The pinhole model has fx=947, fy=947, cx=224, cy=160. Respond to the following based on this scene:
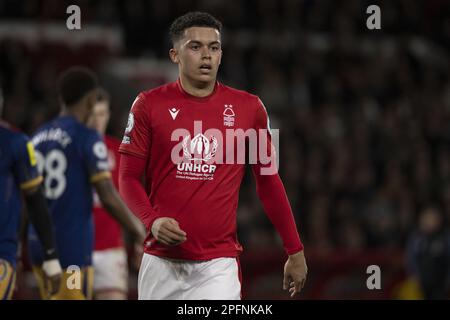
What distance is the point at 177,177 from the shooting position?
4582 millimetres

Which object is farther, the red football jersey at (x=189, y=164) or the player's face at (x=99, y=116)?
the player's face at (x=99, y=116)

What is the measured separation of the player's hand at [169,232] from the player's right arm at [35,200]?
1.21 metres

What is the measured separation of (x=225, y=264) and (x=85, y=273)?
1.98 metres

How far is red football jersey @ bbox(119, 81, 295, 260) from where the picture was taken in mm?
4574

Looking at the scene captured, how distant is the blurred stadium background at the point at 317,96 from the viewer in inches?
465

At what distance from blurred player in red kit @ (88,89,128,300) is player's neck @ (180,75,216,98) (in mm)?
2152

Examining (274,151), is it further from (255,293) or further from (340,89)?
(340,89)

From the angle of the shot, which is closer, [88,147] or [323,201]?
[88,147]

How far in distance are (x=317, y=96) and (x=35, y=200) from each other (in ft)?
32.4

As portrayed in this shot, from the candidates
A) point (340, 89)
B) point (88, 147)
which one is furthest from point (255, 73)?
point (88, 147)

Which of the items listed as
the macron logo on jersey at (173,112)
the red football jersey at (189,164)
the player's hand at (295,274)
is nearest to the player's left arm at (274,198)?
the player's hand at (295,274)

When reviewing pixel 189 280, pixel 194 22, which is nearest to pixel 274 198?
pixel 189 280

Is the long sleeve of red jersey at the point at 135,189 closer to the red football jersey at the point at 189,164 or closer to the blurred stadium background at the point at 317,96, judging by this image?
the red football jersey at the point at 189,164

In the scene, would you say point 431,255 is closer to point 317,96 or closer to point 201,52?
point 317,96
